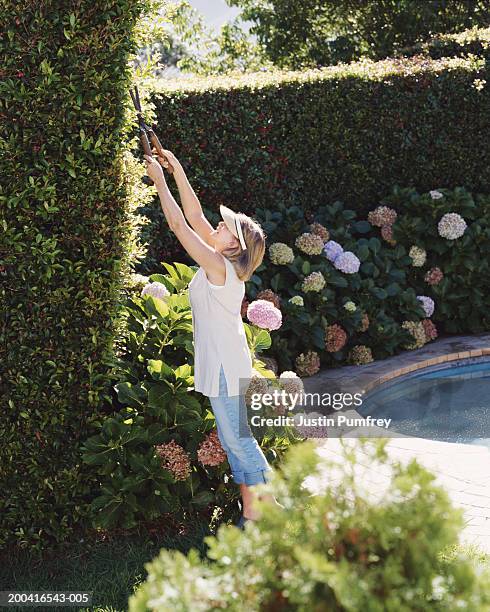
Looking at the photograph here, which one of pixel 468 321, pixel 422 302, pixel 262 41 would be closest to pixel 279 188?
pixel 422 302

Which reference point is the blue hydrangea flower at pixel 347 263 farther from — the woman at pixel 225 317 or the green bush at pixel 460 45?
the woman at pixel 225 317

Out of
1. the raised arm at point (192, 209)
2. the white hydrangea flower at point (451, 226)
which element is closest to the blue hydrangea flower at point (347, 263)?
the white hydrangea flower at point (451, 226)

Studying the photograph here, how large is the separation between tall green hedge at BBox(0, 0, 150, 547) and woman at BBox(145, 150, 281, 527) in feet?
1.18

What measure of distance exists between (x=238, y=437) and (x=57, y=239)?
1213 millimetres

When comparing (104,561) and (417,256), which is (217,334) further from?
(417,256)

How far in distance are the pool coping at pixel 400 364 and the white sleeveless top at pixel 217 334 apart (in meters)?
2.71

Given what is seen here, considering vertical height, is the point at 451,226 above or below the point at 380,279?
above

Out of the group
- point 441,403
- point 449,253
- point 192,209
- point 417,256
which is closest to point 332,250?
point 417,256

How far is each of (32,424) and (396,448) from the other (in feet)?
8.14

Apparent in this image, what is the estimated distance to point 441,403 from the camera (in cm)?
648

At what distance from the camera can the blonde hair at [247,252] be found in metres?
3.59

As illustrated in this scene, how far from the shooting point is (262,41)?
46.5ft

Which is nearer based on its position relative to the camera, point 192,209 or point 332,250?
point 192,209

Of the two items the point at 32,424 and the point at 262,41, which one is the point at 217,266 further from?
the point at 262,41
